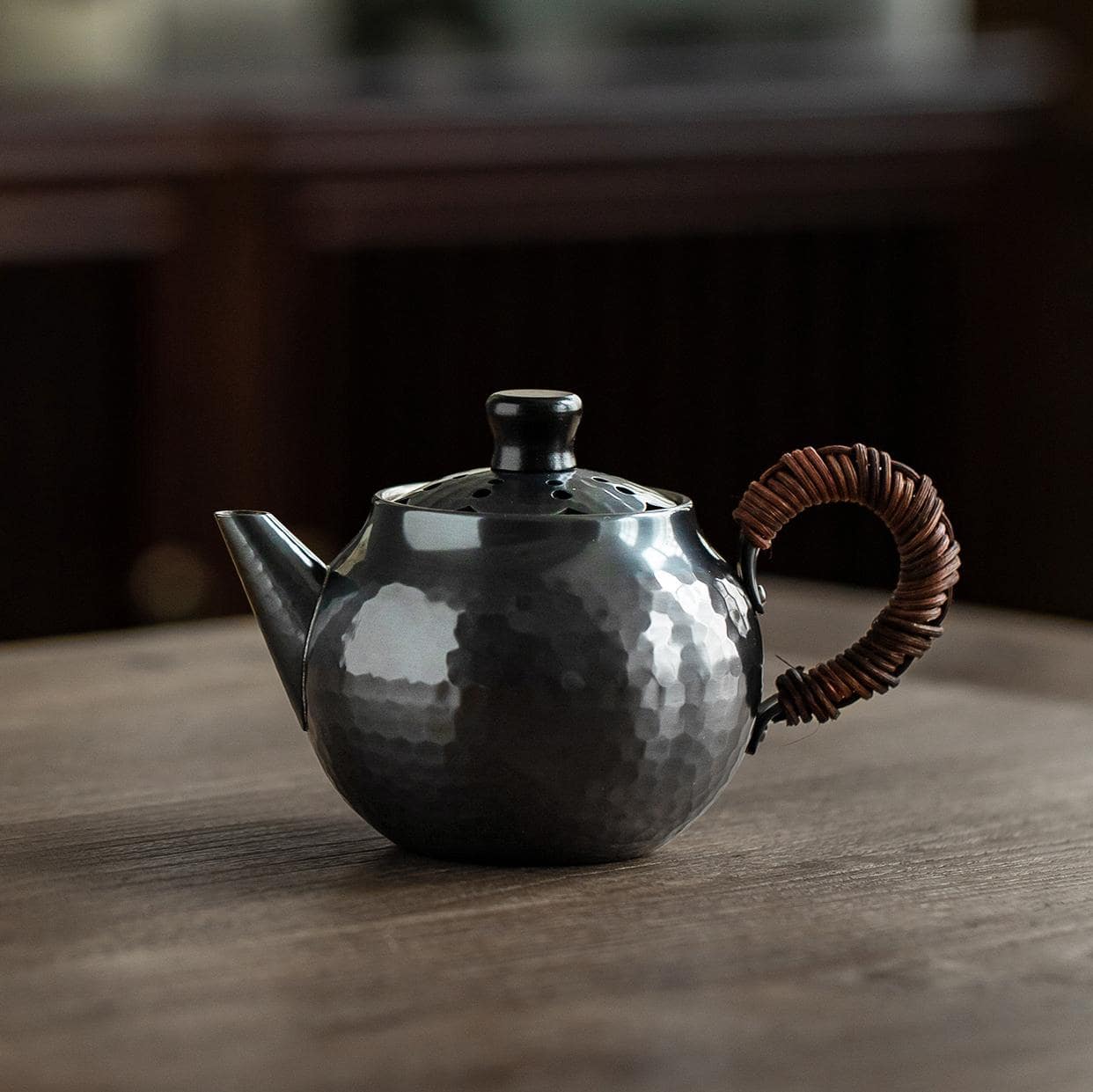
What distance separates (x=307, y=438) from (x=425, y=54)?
126 cm

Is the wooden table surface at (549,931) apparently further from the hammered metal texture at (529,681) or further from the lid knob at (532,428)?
the lid knob at (532,428)

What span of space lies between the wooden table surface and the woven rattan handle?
0.07m

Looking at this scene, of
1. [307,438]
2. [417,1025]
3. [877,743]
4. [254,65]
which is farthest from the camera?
[254,65]

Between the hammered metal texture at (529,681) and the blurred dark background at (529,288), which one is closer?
the hammered metal texture at (529,681)

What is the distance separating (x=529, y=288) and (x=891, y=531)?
161cm

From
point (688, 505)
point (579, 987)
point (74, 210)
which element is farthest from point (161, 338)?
point (579, 987)

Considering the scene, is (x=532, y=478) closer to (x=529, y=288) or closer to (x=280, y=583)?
(x=280, y=583)

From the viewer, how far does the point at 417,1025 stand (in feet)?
1.62

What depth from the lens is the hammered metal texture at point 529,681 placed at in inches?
22.8

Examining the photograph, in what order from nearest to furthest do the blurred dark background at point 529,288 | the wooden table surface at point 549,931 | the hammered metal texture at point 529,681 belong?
the wooden table surface at point 549,931 → the hammered metal texture at point 529,681 → the blurred dark background at point 529,288

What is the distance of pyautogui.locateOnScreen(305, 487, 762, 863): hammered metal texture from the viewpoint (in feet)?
1.90

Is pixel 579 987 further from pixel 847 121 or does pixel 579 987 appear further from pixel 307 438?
pixel 847 121

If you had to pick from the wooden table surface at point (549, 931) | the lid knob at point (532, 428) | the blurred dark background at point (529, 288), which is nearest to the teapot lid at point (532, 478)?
the lid knob at point (532, 428)

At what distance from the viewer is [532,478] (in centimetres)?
62
